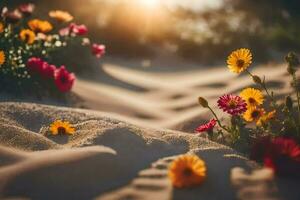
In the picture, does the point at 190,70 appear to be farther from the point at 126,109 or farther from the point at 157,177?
the point at 157,177

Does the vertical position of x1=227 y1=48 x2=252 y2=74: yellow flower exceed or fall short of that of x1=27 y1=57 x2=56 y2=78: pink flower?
it falls short

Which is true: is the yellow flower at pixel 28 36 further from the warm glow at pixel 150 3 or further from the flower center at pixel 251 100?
the warm glow at pixel 150 3

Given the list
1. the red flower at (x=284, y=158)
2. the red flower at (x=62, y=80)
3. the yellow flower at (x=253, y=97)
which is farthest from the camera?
the red flower at (x=62, y=80)

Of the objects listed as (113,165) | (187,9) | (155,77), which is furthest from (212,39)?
(113,165)

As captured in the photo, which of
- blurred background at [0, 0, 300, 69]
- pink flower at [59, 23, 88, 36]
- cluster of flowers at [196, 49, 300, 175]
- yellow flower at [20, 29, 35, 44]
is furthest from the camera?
blurred background at [0, 0, 300, 69]

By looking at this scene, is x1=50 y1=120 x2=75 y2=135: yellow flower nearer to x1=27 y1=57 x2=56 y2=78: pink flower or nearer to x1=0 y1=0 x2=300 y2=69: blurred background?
x1=27 y1=57 x2=56 y2=78: pink flower

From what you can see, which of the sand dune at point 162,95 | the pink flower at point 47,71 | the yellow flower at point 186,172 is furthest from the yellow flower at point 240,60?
the pink flower at point 47,71

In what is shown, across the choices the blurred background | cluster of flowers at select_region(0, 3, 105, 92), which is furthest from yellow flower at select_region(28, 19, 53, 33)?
the blurred background
